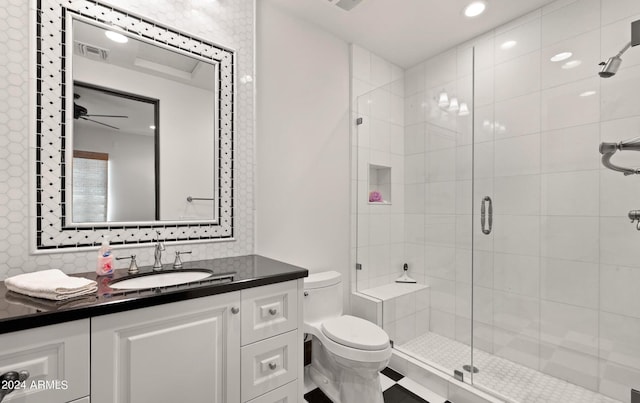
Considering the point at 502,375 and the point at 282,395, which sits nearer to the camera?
the point at 282,395

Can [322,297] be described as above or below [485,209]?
below

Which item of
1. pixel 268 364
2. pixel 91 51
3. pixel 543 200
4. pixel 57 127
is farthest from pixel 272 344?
pixel 543 200

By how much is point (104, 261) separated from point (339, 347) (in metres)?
1.23

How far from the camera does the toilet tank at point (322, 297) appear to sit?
6.10ft

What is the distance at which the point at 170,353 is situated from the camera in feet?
3.32

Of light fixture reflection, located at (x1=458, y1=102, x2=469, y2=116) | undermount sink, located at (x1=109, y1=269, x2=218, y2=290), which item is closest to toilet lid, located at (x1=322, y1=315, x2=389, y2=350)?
undermount sink, located at (x1=109, y1=269, x2=218, y2=290)

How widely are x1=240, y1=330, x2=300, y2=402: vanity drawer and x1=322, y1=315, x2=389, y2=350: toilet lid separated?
1.13 feet

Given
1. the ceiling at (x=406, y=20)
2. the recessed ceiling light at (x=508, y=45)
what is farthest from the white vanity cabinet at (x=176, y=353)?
the recessed ceiling light at (x=508, y=45)

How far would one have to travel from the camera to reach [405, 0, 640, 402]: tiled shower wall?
64.7 inches

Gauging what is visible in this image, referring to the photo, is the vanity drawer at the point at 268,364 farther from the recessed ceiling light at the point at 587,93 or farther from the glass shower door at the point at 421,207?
the recessed ceiling light at the point at 587,93

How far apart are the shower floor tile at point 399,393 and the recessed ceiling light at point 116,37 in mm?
2218

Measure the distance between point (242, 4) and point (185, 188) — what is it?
1.18 m

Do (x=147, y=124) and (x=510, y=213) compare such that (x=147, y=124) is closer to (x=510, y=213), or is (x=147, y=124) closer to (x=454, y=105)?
(x=454, y=105)

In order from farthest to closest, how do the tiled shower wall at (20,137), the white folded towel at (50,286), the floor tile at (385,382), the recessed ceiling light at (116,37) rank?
the floor tile at (385,382) < the recessed ceiling light at (116,37) < the tiled shower wall at (20,137) < the white folded towel at (50,286)
